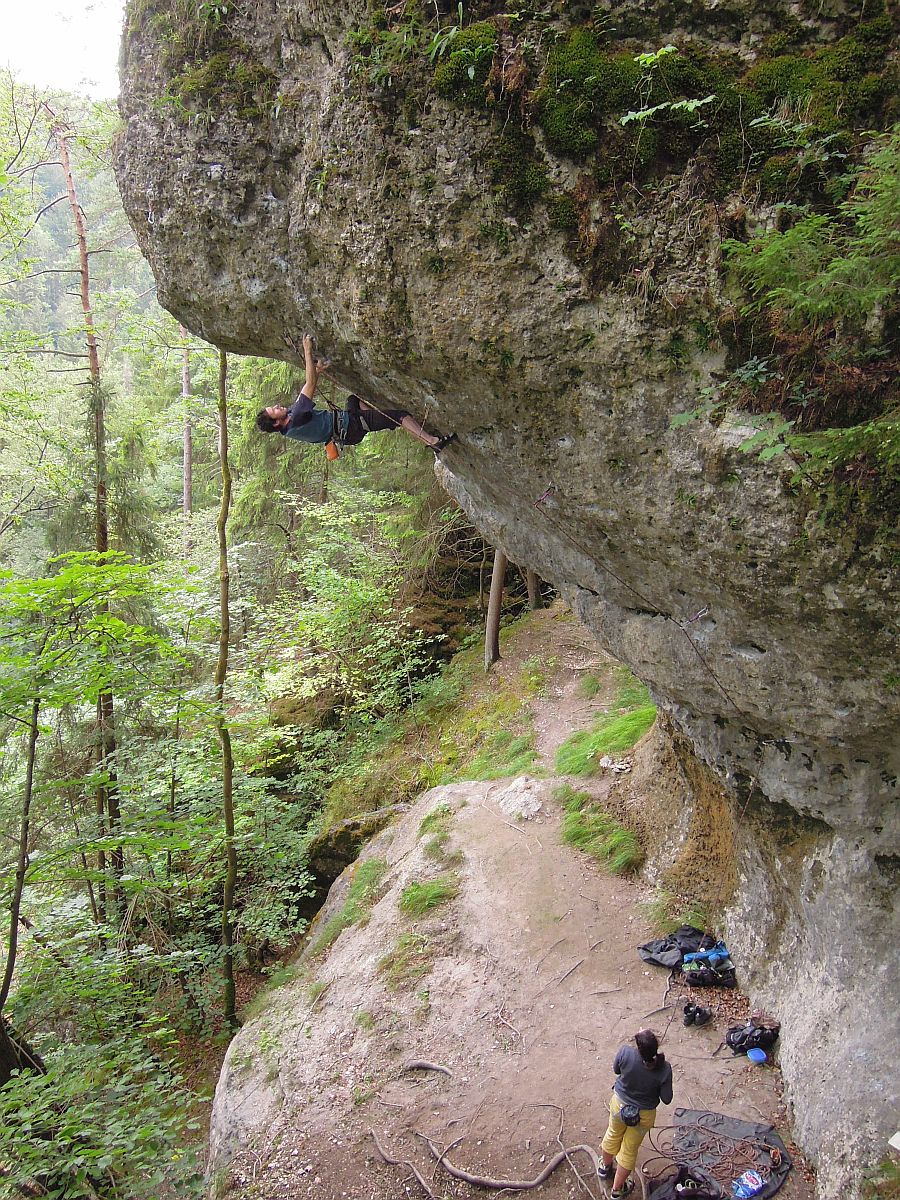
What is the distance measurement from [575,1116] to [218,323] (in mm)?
7159

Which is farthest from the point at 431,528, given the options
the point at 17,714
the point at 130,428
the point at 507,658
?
the point at 17,714

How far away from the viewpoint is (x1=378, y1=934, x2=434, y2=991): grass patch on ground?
703 centimetres

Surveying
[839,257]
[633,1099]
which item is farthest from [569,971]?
[839,257]

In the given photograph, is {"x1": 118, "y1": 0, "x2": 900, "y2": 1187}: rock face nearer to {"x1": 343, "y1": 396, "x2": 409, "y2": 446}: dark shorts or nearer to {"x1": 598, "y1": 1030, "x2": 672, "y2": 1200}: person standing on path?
{"x1": 343, "y1": 396, "x2": 409, "y2": 446}: dark shorts

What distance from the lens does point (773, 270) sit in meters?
3.39

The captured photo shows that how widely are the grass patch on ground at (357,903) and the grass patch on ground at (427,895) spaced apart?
71 centimetres

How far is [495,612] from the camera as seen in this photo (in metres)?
13.1

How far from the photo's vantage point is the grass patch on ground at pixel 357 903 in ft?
28.2

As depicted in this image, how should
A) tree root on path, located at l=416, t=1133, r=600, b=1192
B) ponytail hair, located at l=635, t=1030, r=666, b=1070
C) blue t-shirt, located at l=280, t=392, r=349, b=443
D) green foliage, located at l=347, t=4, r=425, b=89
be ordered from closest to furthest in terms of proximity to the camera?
1. green foliage, located at l=347, t=4, r=425, b=89
2. ponytail hair, located at l=635, t=1030, r=666, b=1070
3. tree root on path, located at l=416, t=1133, r=600, b=1192
4. blue t-shirt, located at l=280, t=392, r=349, b=443

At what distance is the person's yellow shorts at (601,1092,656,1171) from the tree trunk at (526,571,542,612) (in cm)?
1089

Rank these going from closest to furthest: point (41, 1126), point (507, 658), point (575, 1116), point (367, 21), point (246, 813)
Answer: point (367, 21), point (41, 1126), point (575, 1116), point (246, 813), point (507, 658)

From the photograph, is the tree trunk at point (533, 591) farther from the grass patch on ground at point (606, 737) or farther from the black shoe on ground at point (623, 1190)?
the black shoe on ground at point (623, 1190)

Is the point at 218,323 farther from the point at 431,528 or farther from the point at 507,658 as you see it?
the point at 507,658

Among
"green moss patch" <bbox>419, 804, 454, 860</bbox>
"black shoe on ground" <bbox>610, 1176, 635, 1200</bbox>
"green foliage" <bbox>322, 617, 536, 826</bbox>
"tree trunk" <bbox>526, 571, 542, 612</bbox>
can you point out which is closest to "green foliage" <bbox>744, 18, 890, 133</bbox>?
"black shoe on ground" <bbox>610, 1176, 635, 1200</bbox>
